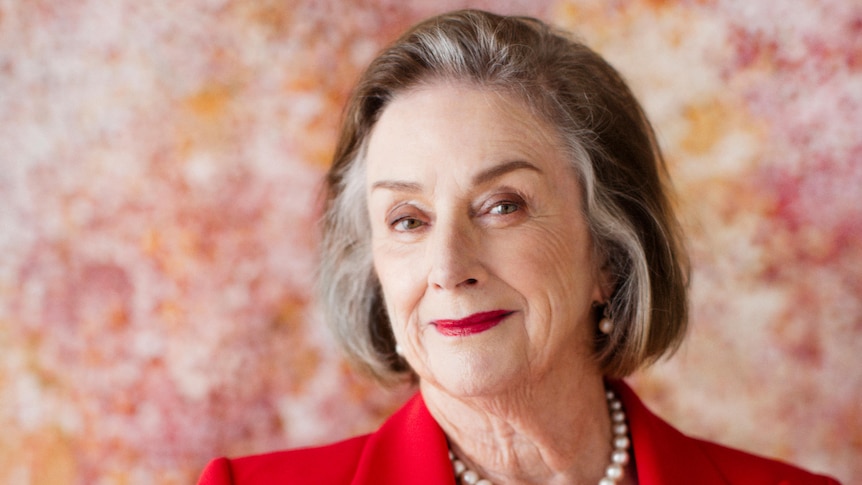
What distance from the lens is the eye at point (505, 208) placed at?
170cm

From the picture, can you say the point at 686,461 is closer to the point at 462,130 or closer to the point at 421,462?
the point at 421,462

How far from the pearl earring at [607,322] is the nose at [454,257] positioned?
412mm

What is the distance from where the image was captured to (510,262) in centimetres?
168

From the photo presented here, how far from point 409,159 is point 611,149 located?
17.7 inches

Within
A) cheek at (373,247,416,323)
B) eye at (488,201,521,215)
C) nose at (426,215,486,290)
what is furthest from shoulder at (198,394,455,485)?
eye at (488,201,521,215)

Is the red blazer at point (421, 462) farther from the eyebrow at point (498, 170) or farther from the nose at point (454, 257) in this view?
the eyebrow at point (498, 170)

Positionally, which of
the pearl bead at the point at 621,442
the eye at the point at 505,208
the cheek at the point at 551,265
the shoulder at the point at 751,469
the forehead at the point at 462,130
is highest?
the forehead at the point at 462,130

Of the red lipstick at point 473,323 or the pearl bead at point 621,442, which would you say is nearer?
the red lipstick at point 473,323

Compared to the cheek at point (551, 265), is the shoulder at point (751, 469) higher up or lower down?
lower down

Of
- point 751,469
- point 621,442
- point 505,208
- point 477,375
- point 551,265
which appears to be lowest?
point 751,469

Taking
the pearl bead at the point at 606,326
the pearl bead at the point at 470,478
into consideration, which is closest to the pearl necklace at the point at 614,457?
the pearl bead at the point at 470,478

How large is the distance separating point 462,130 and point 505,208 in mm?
172

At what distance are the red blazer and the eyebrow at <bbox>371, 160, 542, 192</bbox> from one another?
49 cm

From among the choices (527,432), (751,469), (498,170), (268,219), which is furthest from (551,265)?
(268,219)
